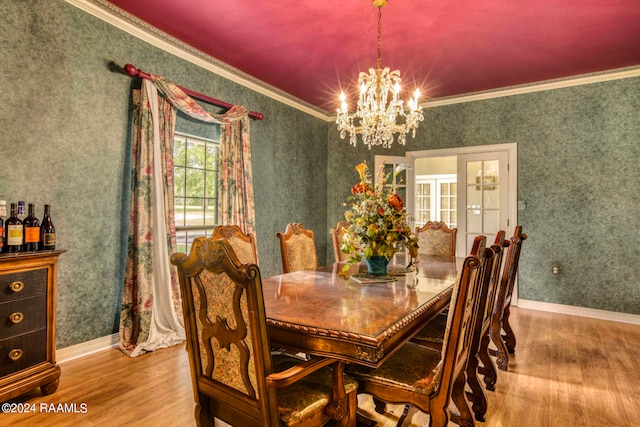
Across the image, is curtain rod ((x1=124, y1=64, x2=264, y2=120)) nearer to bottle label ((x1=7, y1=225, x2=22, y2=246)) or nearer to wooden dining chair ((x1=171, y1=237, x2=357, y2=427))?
bottle label ((x1=7, y1=225, x2=22, y2=246))

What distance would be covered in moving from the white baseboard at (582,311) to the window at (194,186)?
3.97 metres

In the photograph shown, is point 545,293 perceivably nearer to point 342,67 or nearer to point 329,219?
point 329,219

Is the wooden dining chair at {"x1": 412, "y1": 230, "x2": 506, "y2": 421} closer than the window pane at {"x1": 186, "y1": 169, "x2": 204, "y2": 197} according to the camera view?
Yes

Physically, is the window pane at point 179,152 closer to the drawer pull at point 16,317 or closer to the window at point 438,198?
the drawer pull at point 16,317

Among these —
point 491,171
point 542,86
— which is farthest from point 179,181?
point 542,86

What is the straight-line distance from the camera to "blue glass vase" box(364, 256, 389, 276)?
2.23 metres

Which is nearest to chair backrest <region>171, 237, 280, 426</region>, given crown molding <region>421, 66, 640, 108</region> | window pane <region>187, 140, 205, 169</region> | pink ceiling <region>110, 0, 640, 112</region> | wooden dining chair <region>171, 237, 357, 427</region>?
wooden dining chair <region>171, 237, 357, 427</region>

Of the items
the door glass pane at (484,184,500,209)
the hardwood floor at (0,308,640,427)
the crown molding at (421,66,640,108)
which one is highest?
the crown molding at (421,66,640,108)

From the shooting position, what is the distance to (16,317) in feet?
6.75

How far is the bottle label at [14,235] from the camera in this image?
212cm

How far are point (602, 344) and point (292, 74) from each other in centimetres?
412

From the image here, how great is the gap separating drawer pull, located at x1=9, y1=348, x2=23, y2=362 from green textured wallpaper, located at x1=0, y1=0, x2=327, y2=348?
0.60 m

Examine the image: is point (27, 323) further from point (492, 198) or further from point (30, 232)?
point (492, 198)

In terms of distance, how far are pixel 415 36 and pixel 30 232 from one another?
3.33 m
